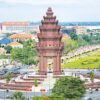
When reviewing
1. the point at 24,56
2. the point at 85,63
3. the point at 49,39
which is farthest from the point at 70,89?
the point at 24,56

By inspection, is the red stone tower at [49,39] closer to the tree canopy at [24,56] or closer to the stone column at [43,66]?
the stone column at [43,66]

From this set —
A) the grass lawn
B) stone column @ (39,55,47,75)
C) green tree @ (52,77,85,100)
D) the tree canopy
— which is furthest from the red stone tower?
the tree canopy

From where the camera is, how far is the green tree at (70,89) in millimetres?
55000

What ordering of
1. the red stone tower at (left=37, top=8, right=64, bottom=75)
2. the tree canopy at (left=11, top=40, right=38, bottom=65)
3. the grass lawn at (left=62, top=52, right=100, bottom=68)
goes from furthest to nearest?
1. the tree canopy at (left=11, top=40, right=38, bottom=65)
2. the grass lawn at (left=62, top=52, right=100, bottom=68)
3. the red stone tower at (left=37, top=8, right=64, bottom=75)

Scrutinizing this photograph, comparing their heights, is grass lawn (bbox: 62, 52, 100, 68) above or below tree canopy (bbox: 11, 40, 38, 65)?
below

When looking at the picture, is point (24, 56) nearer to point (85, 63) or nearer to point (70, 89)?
point (85, 63)

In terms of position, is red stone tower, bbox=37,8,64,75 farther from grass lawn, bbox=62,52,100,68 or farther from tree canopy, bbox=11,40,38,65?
tree canopy, bbox=11,40,38,65

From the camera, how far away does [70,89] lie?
183ft

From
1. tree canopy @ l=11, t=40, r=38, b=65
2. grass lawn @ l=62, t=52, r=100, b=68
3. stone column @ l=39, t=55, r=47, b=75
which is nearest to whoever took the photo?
stone column @ l=39, t=55, r=47, b=75

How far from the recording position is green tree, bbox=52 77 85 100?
55000mm

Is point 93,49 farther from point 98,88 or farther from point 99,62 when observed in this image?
point 98,88

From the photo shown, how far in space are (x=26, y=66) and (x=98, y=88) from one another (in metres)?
41.1

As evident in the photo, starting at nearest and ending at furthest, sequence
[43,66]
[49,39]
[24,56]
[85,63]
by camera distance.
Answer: [49,39] < [43,66] < [85,63] < [24,56]

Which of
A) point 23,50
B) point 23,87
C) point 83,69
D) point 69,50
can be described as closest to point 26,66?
point 23,50
